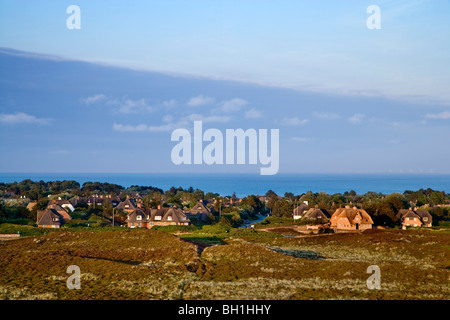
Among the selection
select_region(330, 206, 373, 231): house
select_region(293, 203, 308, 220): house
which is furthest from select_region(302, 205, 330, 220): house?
select_region(293, 203, 308, 220): house

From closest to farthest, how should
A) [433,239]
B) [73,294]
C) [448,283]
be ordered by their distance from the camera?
1. [73,294]
2. [448,283]
3. [433,239]

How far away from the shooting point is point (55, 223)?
64.4 meters

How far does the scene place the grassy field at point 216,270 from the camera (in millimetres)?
23156

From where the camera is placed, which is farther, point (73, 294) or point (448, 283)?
point (448, 283)

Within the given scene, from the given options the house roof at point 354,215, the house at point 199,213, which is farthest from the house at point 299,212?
the house roof at point 354,215

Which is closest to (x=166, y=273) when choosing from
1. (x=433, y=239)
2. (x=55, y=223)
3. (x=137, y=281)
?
(x=137, y=281)

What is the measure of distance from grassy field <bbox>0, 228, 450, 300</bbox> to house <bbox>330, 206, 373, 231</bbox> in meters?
18.8

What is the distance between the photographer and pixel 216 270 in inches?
1171

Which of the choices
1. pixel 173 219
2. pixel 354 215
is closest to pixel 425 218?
pixel 354 215

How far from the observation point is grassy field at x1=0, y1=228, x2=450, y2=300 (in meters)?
23.2

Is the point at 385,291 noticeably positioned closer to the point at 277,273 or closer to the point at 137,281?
the point at 277,273

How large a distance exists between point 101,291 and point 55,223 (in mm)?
44859
